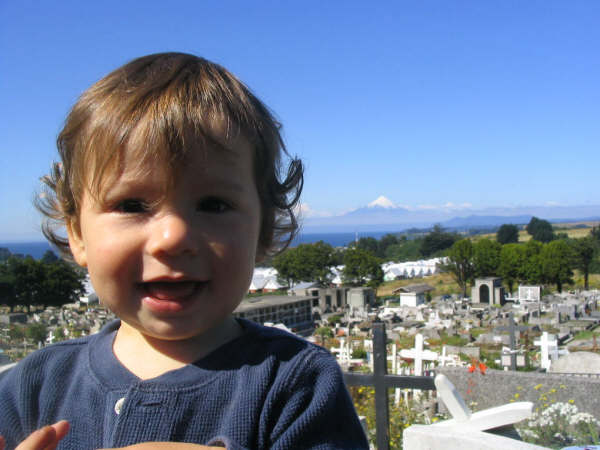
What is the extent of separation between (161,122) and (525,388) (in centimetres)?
552

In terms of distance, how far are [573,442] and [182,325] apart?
14.3 feet

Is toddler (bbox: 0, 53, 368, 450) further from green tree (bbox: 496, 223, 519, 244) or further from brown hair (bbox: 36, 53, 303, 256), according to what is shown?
green tree (bbox: 496, 223, 519, 244)

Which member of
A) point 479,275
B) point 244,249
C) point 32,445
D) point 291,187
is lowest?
point 479,275

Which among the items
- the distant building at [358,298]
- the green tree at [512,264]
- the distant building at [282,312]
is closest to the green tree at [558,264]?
the green tree at [512,264]

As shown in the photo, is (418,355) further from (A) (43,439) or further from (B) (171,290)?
(A) (43,439)

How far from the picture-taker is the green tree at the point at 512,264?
127ft

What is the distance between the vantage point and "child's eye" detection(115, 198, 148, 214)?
0.89m

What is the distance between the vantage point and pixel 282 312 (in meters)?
18.3

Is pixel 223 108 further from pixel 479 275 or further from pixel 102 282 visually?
pixel 479 275

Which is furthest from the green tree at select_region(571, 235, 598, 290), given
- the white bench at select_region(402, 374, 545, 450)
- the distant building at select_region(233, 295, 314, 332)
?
the white bench at select_region(402, 374, 545, 450)

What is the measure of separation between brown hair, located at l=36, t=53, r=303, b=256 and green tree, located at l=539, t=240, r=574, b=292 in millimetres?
40216

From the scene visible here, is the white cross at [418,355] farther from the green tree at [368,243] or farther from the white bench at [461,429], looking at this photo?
the green tree at [368,243]

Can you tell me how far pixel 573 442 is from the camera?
167 inches

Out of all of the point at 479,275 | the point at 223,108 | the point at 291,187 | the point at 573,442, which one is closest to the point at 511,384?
the point at 573,442
